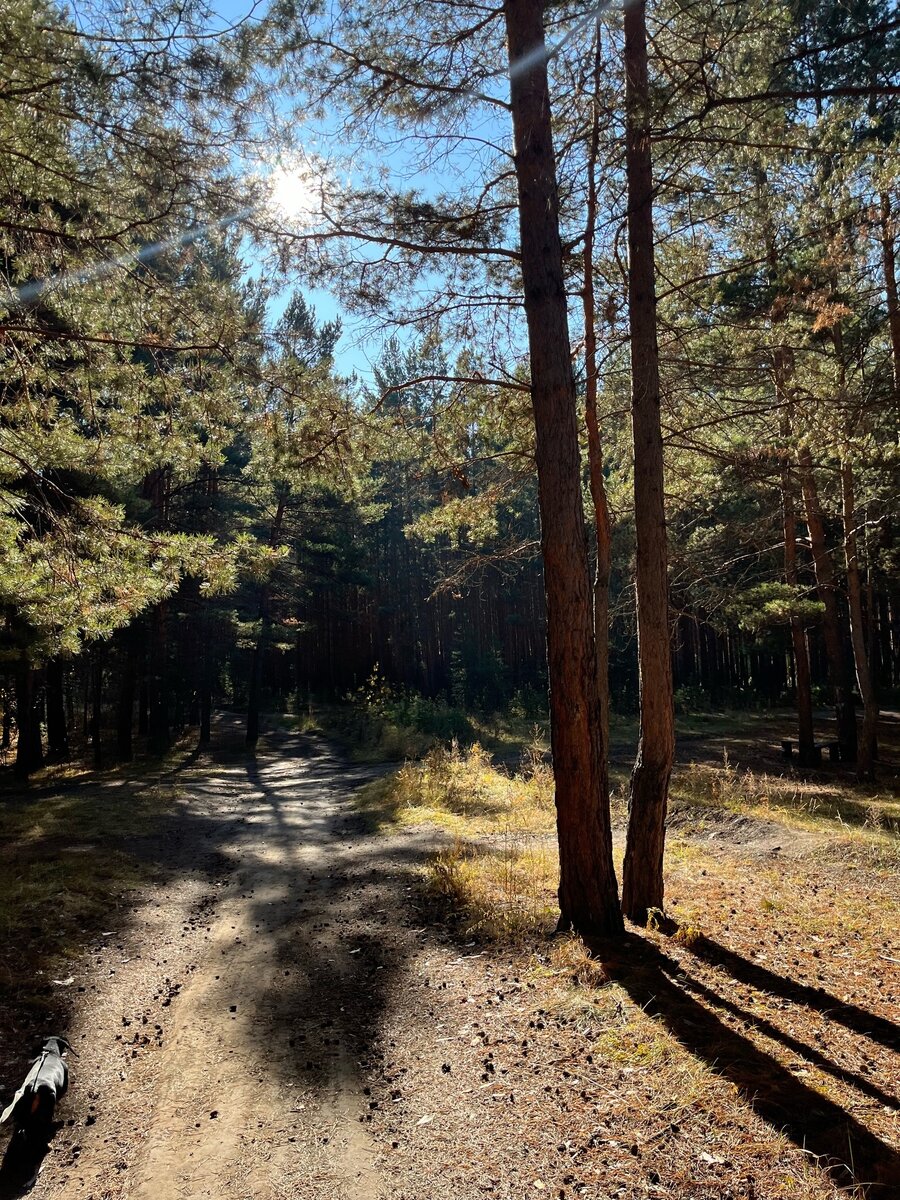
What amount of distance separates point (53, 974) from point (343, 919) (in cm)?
212

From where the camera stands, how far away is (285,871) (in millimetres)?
7926

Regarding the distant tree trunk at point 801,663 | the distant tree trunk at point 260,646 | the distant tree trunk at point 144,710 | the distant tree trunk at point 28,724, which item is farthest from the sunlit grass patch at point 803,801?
the distant tree trunk at point 144,710

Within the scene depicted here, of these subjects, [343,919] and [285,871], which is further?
[285,871]

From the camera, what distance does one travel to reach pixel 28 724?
13961mm

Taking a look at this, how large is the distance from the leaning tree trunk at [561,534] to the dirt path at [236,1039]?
1479 millimetres

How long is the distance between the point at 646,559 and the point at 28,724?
12.8 meters

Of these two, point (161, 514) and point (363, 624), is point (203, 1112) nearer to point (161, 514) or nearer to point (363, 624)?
A: point (161, 514)

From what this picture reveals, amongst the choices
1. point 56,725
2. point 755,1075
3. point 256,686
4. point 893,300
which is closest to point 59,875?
point 755,1075

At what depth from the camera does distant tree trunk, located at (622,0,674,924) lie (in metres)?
5.55

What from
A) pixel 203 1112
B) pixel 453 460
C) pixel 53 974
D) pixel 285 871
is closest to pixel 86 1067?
pixel 203 1112

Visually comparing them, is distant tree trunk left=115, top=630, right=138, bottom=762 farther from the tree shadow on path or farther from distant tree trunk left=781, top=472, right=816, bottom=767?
the tree shadow on path

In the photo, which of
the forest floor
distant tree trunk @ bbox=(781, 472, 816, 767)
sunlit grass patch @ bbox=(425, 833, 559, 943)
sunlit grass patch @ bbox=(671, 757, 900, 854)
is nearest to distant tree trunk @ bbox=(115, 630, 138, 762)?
the forest floor

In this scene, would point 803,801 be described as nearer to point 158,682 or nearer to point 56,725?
point 158,682

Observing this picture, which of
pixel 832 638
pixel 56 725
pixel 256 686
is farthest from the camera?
pixel 256 686
